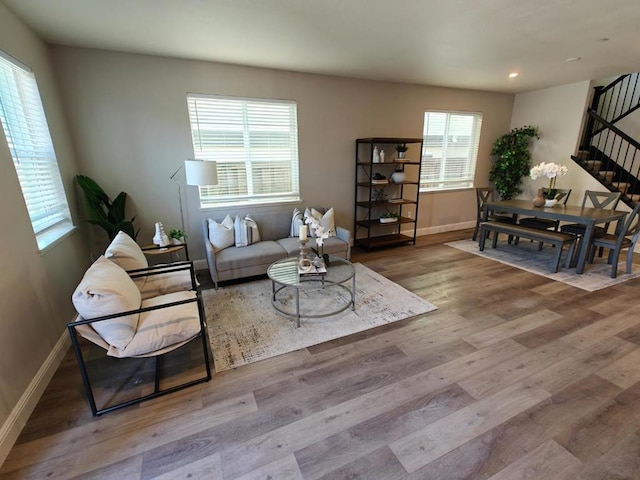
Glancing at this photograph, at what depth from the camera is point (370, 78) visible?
456cm

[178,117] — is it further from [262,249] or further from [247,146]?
[262,249]

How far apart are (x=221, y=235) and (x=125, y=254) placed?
1.24 m

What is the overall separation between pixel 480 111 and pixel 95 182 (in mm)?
6482

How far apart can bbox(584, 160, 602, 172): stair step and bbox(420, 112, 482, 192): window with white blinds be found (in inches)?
70.6

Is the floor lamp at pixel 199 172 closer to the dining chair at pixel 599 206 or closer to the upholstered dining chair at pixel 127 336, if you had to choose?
the upholstered dining chair at pixel 127 336

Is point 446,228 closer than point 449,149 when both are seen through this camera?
No

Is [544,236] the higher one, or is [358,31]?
[358,31]

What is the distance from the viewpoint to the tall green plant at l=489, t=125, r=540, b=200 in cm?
571

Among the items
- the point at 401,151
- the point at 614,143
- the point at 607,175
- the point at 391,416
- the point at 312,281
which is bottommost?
the point at 391,416

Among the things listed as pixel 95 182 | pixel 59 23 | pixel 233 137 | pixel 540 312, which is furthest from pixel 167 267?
pixel 540 312

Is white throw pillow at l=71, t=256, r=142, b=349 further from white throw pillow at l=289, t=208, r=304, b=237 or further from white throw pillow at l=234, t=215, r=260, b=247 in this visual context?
white throw pillow at l=289, t=208, r=304, b=237

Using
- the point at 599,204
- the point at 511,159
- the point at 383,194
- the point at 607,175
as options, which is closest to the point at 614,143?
the point at 607,175

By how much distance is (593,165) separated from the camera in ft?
17.4

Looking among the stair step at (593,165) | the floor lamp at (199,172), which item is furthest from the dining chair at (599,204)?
the floor lamp at (199,172)
